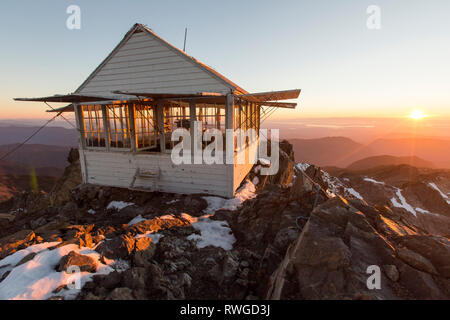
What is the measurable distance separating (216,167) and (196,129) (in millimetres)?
1977

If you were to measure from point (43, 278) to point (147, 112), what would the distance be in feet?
26.6

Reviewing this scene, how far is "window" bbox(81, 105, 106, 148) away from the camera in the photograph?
10.3m

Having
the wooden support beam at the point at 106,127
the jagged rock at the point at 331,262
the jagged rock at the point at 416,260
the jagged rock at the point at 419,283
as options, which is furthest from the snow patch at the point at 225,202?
the wooden support beam at the point at 106,127

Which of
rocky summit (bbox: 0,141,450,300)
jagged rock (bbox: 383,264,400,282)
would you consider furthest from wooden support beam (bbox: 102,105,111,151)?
jagged rock (bbox: 383,264,400,282)

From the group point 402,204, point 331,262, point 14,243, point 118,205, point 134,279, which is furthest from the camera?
point 402,204

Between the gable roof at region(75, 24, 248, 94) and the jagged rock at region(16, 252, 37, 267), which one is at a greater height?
the gable roof at region(75, 24, 248, 94)

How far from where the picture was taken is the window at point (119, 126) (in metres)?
9.84

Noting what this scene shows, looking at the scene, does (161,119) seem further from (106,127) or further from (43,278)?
(43,278)

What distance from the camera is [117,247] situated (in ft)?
15.3

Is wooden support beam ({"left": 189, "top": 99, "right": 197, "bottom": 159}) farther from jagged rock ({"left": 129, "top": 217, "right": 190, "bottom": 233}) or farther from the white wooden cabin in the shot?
jagged rock ({"left": 129, "top": 217, "right": 190, "bottom": 233})

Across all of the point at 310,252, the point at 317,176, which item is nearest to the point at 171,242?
the point at 310,252

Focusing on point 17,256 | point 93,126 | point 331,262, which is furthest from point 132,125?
point 331,262

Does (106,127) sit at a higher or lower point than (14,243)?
higher
